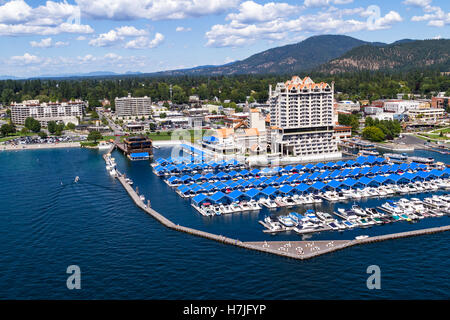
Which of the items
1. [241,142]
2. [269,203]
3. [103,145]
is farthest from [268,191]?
[103,145]

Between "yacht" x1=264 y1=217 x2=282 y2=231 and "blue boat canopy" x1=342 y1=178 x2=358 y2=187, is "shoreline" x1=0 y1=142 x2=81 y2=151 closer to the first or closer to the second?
"blue boat canopy" x1=342 y1=178 x2=358 y2=187

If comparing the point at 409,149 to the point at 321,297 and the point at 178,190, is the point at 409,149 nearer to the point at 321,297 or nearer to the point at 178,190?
the point at 178,190

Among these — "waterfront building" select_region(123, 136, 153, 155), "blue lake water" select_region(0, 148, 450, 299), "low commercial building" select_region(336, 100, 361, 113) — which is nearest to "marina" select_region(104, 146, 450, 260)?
"blue lake water" select_region(0, 148, 450, 299)

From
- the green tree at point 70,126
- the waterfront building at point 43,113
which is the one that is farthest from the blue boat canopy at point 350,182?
the waterfront building at point 43,113

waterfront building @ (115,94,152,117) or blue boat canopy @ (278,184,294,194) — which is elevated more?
waterfront building @ (115,94,152,117)

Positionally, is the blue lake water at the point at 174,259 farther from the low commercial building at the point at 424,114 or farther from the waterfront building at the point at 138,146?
the low commercial building at the point at 424,114

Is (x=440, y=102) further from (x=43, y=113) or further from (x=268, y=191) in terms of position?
(x=43, y=113)
